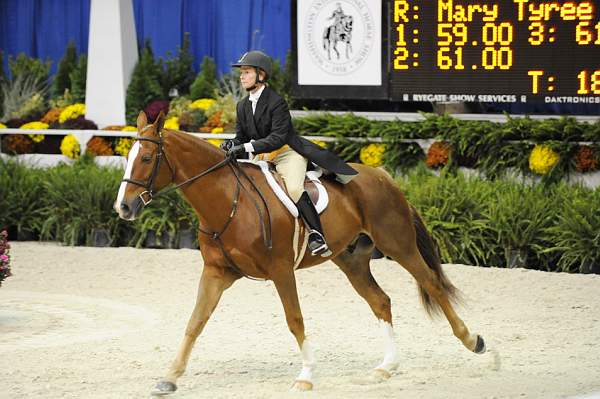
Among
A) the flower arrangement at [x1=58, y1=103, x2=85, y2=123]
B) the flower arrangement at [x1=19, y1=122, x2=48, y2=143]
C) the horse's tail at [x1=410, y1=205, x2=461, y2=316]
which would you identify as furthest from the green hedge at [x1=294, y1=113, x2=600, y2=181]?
the horse's tail at [x1=410, y1=205, x2=461, y2=316]

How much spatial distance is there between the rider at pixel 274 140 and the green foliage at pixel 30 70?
1005 centimetres

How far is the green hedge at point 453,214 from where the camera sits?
38.4 ft

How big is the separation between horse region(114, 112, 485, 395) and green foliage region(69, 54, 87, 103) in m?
9.34

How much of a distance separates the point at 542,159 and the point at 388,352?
5.34 meters

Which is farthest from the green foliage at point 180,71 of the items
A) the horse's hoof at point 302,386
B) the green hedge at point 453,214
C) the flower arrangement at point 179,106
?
the horse's hoof at point 302,386

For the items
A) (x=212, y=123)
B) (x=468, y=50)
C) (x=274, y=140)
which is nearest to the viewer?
(x=274, y=140)

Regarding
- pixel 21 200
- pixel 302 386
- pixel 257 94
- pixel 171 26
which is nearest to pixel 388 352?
pixel 302 386

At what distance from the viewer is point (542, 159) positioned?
40.9ft

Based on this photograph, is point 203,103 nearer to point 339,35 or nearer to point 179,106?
point 179,106

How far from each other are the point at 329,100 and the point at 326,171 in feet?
22.3

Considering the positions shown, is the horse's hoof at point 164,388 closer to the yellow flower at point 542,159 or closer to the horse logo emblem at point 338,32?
the yellow flower at point 542,159

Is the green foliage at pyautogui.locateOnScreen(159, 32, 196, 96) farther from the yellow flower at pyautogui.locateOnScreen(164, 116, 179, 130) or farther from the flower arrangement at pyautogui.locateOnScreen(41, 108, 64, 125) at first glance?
the flower arrangement at pyautogui.locateOnScreen(41, 108, 64, 125)

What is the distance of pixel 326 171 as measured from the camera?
8.04 metres

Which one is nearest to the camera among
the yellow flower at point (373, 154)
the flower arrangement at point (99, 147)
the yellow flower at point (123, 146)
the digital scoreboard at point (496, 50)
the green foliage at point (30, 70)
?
the digital scoreboard at point (496, 50)
